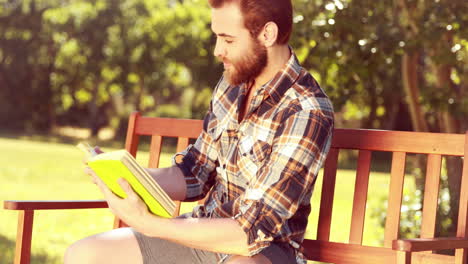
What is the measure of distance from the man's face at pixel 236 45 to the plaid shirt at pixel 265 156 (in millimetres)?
94

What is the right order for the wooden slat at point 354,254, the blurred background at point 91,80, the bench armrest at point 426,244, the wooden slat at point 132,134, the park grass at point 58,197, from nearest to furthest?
1. the bench armrest at point 426,244
2. the wooden slat at point 354,254
3. the wooden slat at point 132,134
4. the park grass at point 58,197
5. the blurred background at point 91,80

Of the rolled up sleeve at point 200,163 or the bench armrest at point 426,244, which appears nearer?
the bench armrest at point 426,244

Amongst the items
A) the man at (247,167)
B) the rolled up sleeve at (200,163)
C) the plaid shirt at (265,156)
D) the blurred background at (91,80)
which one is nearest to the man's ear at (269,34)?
the man at (247,167)

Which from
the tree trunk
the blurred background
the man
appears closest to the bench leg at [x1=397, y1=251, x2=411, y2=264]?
the man

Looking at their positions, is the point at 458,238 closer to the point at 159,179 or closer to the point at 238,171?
the point at 238,171

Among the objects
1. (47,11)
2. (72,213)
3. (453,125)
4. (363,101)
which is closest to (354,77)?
(453,125)

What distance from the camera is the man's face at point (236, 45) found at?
115 inches

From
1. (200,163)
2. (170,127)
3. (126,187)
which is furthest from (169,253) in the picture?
(170,127)

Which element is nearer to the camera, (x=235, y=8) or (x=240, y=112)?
(x=235, y=8)

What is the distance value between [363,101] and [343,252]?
6.26 m

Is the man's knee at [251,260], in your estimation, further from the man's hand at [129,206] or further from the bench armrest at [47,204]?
the bench armrest at [47,204]

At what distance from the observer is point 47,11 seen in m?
31.2

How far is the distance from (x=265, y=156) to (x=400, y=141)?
0.65 meters

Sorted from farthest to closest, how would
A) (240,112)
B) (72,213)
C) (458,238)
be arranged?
1. (72,213)
2. (240,112)
3. (458,238)
